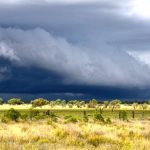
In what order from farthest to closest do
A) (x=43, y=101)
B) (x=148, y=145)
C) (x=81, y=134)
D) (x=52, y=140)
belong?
(x=43, y=101) → (x=81, y=134) → (x=52, y=140) → (x=148, y=145)

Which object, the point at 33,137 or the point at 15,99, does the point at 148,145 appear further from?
the point at 15,99

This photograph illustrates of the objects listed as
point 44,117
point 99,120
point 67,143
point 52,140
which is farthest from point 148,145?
point 44,117

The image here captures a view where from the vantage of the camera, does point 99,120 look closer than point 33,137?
No

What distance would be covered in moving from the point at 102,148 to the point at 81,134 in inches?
325

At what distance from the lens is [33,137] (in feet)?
87.5

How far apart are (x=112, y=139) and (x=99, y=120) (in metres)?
24.3

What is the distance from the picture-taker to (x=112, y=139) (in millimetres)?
26688

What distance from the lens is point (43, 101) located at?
16475 cm

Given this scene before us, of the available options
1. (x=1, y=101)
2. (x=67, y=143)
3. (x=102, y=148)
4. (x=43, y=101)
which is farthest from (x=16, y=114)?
(x=1, y=101)

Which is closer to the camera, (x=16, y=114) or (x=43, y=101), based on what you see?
(x=16, y=114)

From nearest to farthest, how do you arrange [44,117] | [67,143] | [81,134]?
[67,143] → [81,134] → [44,117]

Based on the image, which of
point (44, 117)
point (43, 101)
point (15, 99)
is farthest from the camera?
point (15, 99)

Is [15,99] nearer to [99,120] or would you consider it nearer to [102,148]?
[99,120]

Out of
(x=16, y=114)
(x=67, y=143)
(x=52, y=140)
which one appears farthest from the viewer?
(x=16, y=114)
